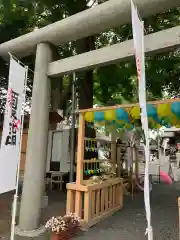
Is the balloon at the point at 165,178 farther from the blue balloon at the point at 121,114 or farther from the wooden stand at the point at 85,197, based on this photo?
the blue balloon at the point at 121,114

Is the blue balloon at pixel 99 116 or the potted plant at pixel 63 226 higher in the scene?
the blue balloon at pixel 99 116

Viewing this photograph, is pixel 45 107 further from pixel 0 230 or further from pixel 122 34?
pixel 122 34

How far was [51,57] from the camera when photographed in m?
5.84

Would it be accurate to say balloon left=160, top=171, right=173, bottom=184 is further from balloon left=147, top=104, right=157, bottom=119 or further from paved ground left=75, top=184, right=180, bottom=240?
balloon left=147, top=104, right=157, bottom=119

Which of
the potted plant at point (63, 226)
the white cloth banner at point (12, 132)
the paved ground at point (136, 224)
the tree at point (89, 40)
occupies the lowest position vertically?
the paved ground at point (136, 224)

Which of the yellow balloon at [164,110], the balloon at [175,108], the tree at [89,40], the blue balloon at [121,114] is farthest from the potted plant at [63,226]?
the tree at [89,40]

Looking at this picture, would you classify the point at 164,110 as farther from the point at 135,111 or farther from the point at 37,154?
the point at 37,154

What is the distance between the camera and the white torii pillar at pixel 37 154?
5.11m

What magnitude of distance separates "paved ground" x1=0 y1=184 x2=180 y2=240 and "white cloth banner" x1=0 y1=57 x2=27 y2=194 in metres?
1.29

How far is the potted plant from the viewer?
4.35 metres

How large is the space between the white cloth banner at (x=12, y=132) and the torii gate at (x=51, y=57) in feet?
2.46

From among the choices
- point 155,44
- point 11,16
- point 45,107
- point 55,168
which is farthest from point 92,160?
point 11,16

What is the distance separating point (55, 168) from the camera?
32.2ft

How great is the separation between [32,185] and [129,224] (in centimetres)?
226
